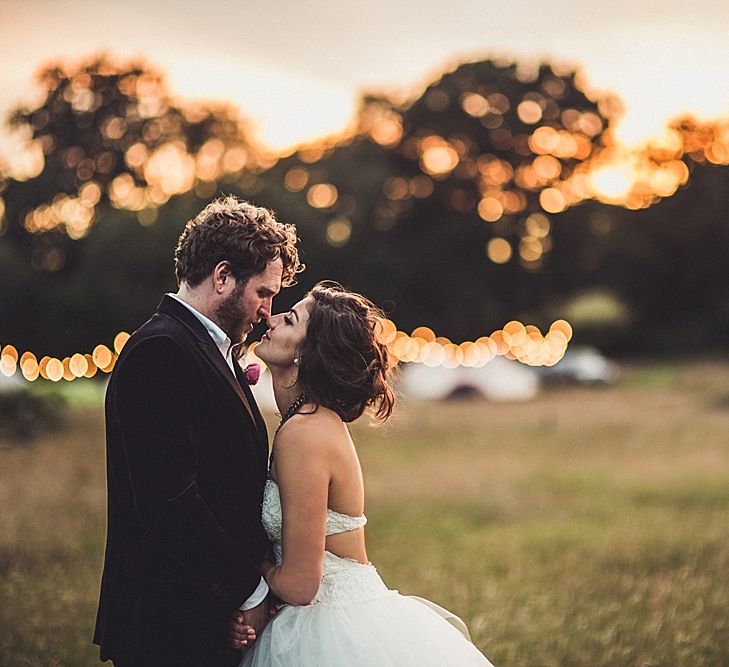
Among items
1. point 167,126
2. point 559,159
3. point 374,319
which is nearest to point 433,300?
point 559,159

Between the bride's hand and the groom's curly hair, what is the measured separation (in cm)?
112

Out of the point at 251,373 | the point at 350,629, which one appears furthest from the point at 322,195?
the point at 350,629

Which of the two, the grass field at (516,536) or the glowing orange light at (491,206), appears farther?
the glowing orange light at (491,206)

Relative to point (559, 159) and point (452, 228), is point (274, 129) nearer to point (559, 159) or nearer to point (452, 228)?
point (452, 228)

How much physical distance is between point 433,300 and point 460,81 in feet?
31.8

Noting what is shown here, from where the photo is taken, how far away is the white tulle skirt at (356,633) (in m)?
3.41

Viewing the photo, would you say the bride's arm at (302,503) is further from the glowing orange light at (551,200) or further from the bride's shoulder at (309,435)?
the glowing orange light at (551,200)

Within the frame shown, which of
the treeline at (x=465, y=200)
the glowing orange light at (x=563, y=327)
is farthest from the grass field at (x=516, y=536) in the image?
the treeline at (x=465, y=200)

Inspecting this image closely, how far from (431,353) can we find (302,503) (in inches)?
1285

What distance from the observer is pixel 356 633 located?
3.47 m

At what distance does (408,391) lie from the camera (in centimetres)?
3028

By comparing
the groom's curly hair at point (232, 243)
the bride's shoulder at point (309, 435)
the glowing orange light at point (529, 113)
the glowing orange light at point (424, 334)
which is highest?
the glowing orange light at point (529, 113)

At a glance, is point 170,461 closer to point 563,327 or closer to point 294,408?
point 294,408

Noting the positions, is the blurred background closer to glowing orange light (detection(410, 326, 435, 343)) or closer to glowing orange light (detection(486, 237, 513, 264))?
glowing orange light (detection(486, 237, 513, 264))
